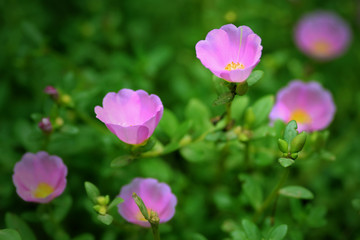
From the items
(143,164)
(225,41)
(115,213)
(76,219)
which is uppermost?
(225,41)

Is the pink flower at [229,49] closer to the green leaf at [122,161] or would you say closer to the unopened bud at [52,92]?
the green leaf at [122,161]

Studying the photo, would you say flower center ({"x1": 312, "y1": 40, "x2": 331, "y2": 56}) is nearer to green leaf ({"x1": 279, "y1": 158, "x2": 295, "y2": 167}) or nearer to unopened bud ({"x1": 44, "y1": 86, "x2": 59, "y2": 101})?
green leaf ({"x1": 279, "y1": 158, "x2": 295, "y2": 167})

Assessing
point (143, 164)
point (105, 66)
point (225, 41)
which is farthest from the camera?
point (105, 66)

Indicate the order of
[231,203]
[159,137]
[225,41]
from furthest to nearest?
[159,137] < [231,203] < [225,41]

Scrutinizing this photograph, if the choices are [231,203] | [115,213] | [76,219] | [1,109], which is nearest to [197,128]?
[231,203]

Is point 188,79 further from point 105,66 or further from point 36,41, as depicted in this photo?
point 36,41

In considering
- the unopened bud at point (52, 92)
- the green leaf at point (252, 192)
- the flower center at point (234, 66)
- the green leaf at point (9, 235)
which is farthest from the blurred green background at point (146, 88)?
the flower center at point (234, 66)
